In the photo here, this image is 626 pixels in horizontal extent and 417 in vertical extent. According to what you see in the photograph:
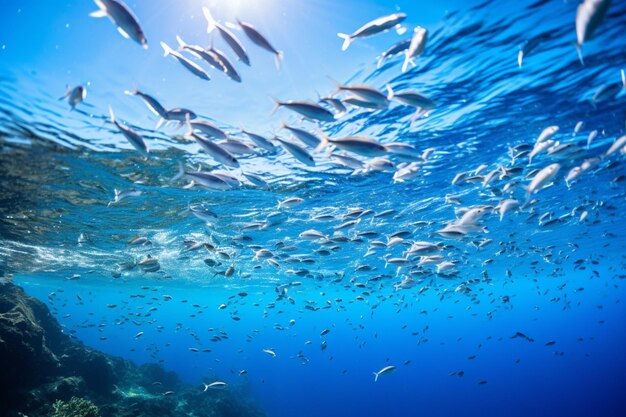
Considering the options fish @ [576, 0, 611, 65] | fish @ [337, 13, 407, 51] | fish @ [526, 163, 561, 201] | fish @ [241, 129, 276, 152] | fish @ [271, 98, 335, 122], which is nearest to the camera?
fish @ [576, 0, 611, 65]

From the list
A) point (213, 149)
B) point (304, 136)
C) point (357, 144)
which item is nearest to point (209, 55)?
point (213, 149)

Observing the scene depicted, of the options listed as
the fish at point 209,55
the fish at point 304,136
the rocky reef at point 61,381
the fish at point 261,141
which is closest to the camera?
the fish at point 209,55

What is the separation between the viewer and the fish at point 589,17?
9.83ft

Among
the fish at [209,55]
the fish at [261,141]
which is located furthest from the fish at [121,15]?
the fish at [261,141]

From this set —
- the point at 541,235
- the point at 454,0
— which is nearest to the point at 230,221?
the point at 454,0

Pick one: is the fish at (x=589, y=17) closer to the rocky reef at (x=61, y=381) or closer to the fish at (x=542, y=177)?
the fish at (x=542, y=177)

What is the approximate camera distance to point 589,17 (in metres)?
3.08

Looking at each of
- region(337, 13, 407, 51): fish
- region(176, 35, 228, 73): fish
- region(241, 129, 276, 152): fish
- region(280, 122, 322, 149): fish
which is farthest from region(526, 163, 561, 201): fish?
A: region(176, 35, 228, 73): fish

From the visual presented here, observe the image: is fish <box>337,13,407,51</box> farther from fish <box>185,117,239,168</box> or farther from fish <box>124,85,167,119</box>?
fish <box>124,85,167,119</box>

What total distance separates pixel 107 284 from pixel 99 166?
4175 centimetres

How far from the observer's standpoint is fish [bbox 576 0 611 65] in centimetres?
300

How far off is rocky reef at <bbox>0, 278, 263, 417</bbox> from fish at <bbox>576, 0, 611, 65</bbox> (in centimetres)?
1561

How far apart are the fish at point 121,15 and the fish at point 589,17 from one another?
4.75m

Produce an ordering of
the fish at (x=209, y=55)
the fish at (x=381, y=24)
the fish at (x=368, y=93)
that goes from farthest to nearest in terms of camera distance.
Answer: the fish at (x=368, y=93) < the fish at (x=209, y=55) < the fish at (x=381, y=24)
